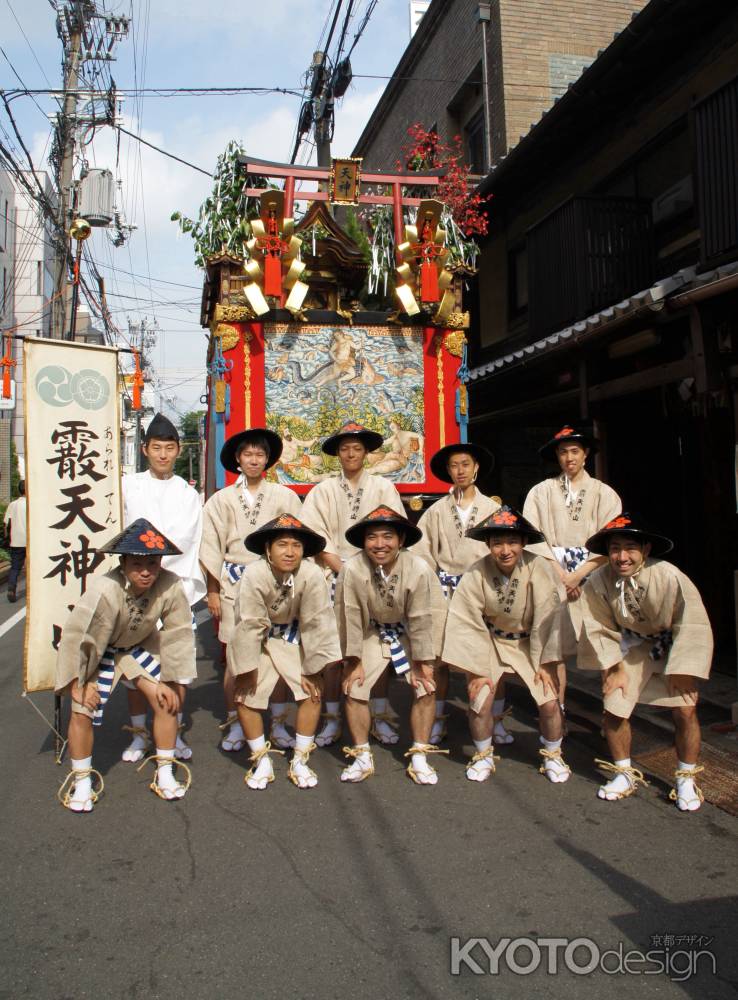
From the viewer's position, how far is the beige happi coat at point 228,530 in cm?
511

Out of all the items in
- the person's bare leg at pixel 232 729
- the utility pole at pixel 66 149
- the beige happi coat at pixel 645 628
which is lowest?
the person's bare leg at pixel 232 729

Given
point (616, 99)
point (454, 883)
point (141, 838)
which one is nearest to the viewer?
point (454, 883)

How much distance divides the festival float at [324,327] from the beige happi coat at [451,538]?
5.97 feet

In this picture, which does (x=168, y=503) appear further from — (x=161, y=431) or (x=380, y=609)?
(x=380, y=609)

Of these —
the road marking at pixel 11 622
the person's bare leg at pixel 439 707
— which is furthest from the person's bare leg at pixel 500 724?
the road marking at pixel 11 622

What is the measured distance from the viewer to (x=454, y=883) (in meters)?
3.12

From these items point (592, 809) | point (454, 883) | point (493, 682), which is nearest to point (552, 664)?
point (493, 682)

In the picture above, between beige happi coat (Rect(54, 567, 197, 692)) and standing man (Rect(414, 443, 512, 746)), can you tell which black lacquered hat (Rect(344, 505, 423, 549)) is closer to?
standing man (Rect(414, 443, 512, 746))

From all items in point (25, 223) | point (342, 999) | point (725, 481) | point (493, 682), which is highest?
point (25, 223)

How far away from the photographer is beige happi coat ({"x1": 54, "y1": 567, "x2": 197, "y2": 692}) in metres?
3.98

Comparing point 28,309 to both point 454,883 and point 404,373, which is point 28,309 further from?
point 454,883

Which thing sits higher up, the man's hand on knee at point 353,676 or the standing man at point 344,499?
the standing man at point 344,499

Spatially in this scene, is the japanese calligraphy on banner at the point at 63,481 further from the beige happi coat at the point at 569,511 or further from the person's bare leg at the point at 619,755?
the person's bare leg at the point at 619,755

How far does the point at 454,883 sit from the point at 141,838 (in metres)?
1.45
